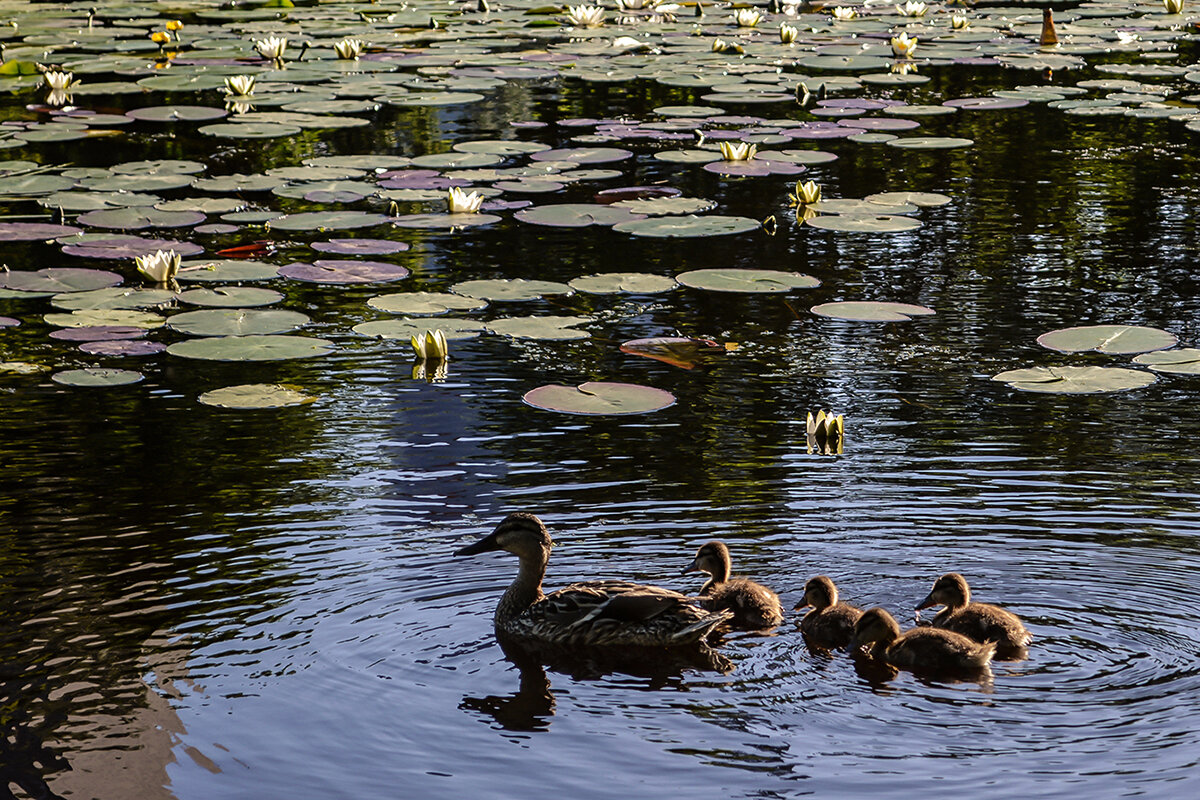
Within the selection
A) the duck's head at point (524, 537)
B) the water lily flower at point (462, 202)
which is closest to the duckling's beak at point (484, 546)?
the duck's head at point (524, 537)

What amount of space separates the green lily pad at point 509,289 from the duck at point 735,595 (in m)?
3.99

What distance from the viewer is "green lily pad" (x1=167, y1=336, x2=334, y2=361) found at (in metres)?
7.96

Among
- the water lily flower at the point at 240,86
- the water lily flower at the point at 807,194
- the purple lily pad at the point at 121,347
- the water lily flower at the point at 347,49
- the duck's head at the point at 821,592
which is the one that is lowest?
the duck's head at the point at 821,592

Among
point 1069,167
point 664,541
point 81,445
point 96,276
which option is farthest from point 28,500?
point 1069,167

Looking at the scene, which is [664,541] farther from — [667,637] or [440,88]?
[440,88]

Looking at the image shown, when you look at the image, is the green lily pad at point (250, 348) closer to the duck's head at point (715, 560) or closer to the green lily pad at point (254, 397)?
the green lily pad at point (254, 397)

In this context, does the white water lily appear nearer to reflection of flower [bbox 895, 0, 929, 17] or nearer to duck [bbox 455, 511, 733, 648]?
reflection of flower [bbox 895, 0, 929, 17]

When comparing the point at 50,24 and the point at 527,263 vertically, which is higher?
the point at 50,24

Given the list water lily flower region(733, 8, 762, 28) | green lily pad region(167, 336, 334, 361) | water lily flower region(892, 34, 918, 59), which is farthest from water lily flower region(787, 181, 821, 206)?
water lily flower region(733, 8, 762, 28)

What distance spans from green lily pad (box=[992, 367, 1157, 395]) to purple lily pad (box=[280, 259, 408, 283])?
405cm

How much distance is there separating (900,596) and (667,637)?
915 millimetres

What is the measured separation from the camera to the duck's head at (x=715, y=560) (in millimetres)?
5234

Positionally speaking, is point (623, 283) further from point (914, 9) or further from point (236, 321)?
point (914, 9)

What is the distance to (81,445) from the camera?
6898 millimetres
